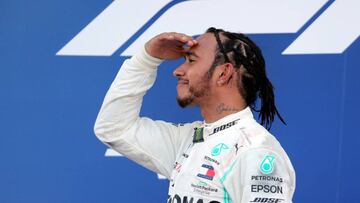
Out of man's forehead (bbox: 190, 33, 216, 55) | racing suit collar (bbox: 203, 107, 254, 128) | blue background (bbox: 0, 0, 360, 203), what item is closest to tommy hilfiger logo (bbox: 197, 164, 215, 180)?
racing suit collar (bbox: 203, 107, 254, 128)

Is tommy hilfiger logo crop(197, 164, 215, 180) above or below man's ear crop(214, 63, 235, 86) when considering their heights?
below

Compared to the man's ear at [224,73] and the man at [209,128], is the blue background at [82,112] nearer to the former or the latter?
the man at [209,128]

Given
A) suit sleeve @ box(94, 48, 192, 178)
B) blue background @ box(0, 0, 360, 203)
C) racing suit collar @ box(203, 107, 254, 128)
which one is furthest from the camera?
blue background @ box(0, 0, 360, 203)

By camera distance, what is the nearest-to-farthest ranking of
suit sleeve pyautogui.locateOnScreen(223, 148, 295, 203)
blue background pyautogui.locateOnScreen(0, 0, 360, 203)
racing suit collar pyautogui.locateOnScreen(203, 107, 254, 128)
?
suit sleeve pyautogui.locateOnScreen(223, 148, 295, 203)
racing suit collar pyautogui.locateOnScreen(203, 107, 254, 128)
blue background pyautogui.locateOnScreen(0, 0, 360, 203)

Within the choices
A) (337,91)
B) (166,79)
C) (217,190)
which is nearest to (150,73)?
(217,190)

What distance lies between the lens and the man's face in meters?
1.43

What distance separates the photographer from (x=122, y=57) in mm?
2154

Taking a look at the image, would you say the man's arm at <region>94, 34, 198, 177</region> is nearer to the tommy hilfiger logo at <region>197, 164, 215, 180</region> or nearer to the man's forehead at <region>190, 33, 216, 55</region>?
the man's forehead at <region>190, 33, 216, 55</region>

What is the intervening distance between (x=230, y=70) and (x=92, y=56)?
0.88 m

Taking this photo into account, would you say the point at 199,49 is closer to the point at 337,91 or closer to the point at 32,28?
the point at 337,91

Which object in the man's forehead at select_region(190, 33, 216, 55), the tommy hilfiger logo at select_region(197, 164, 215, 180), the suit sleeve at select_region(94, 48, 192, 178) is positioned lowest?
the tommy hilfiger logo at select_region(197, 164, 215, 180)

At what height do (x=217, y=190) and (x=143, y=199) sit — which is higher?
(x=217, y=190)

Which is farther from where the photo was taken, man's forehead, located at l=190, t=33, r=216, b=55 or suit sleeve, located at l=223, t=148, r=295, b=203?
man's forehead, located at l=190, t=33, r=216, b=55

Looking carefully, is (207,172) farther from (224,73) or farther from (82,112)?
(82,112)
